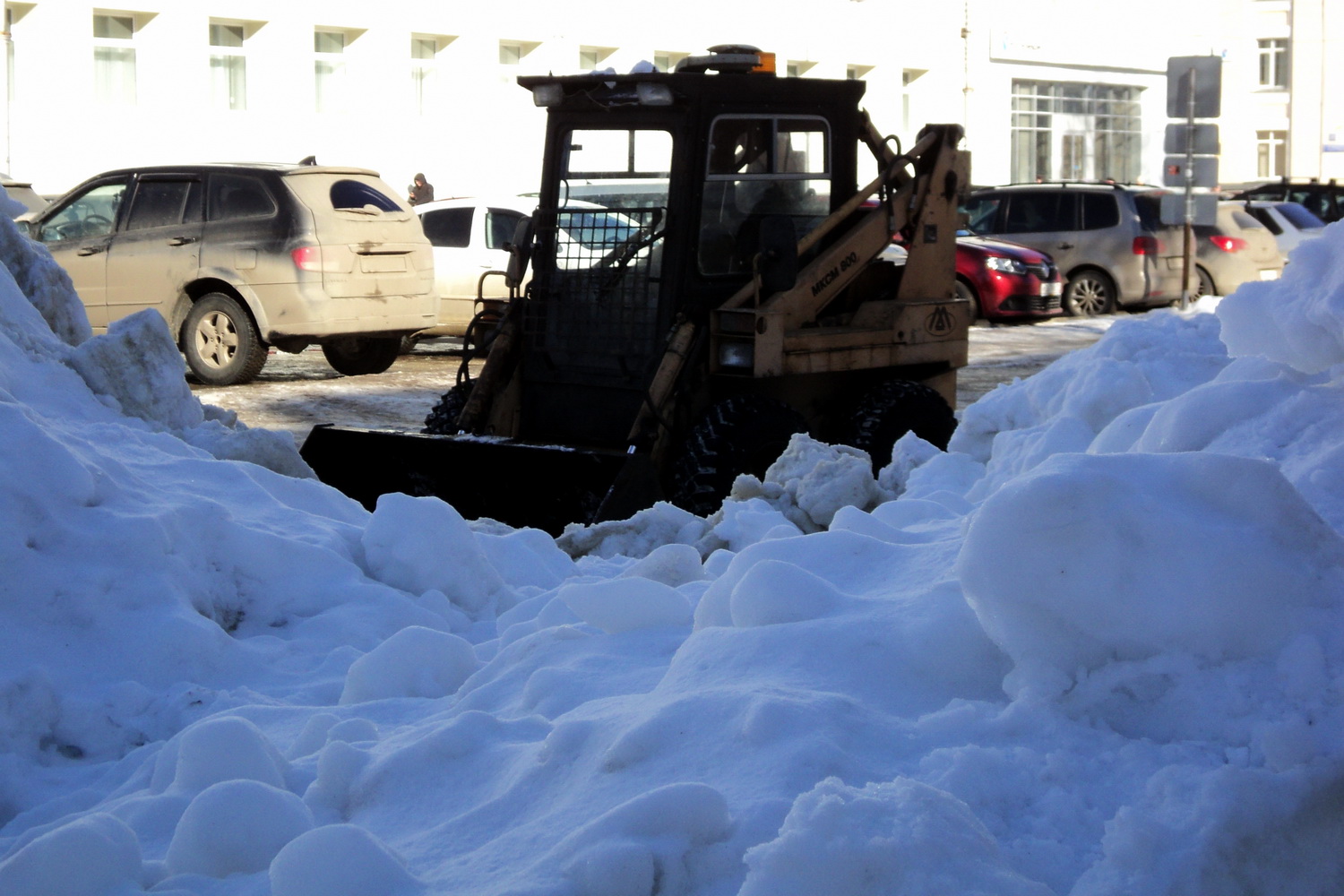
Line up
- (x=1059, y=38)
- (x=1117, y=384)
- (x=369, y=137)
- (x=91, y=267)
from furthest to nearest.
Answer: (x=1059, y=38) < (x=369, y=137) < (x=91, y=267) < (x=1117, y=384)

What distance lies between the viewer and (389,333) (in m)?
12.6

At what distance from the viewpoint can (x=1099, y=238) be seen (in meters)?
18.6

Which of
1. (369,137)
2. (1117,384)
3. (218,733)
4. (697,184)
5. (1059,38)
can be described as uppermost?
(1059,38)

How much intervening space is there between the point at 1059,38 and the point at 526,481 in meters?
34.7

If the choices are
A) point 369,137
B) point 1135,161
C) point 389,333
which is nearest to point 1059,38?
point 1135,161

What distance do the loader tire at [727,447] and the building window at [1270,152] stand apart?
46534 mm

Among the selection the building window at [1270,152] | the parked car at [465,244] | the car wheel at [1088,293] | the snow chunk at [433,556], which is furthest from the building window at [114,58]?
the building window at [1270,152]

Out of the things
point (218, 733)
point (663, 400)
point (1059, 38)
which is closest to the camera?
point (218, 733)

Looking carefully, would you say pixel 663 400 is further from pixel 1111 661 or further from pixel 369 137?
pixel 369 137

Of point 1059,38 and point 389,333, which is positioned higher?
point 1059,38

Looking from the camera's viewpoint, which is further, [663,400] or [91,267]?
[91,267]

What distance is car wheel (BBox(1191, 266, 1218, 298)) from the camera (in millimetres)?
19375

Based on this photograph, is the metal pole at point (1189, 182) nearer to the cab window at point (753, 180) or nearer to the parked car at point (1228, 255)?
the parked car at point (1228, 255)

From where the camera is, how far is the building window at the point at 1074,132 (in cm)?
3788
